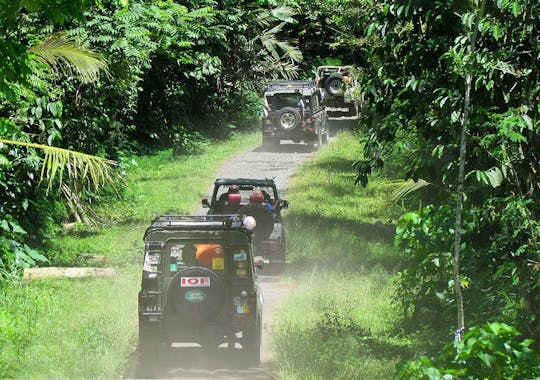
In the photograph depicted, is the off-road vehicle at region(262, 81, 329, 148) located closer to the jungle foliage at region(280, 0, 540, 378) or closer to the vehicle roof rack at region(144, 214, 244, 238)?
the vehicle roof rack at region(144, 214, 244, 238)

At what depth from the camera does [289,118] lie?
32.6 m

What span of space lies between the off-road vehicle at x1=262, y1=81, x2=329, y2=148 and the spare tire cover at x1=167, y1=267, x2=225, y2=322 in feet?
72.2

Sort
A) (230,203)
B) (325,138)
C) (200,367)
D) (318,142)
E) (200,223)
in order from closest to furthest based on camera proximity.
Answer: (200,223) → (200,367) → (230,203) → (318,142) → (325,138)

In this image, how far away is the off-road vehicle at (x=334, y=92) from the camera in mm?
38875

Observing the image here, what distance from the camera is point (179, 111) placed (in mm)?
35656

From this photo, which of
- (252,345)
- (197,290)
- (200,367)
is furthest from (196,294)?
(200,367)

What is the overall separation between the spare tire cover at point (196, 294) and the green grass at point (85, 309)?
3.81 feet

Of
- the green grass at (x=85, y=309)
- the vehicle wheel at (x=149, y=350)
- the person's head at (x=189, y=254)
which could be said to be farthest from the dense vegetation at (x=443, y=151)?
the vehicle wheel at (x=149, y=350)

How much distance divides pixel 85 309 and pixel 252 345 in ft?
12.0

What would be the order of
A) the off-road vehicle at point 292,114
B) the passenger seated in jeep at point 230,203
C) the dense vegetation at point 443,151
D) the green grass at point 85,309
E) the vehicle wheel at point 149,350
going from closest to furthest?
the dense vegetation at point 443,151
the vehicle wheel at point 149,350
the green grass at point 85,309
the passenger seated in jeep at point 230,203
the off-road vehicle at point 292,114

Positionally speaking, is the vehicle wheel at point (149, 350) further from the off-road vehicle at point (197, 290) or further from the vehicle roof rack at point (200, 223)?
the vehicle roof rack at point (200, 223)

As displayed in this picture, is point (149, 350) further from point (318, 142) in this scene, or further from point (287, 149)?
point (287, 149)

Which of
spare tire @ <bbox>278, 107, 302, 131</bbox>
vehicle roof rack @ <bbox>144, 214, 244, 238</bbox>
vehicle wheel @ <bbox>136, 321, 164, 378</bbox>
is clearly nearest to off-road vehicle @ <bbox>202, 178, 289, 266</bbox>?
vehicle roof rack @ <bbox>144, 214, 244, 238</bbox>

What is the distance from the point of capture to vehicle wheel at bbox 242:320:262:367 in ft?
36.7
